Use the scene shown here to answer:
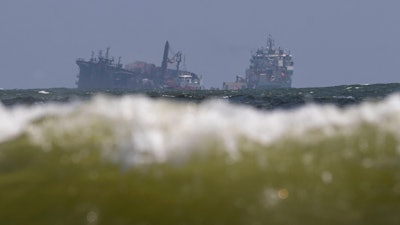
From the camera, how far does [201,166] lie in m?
5.34

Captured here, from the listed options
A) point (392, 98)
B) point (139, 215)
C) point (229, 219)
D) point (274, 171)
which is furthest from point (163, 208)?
point (392, 98)

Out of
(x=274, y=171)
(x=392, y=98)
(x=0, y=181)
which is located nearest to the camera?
(x=274, y=171)

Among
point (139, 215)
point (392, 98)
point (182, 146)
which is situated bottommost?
point (139, 215)

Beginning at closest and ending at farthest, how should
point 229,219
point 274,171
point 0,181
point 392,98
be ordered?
point 229,219 < point 274,171 < point 0,181 < point 392,98

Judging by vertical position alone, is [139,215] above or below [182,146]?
below

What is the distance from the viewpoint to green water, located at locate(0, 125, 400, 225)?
4.87m

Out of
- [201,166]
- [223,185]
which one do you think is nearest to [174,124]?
[201,166]

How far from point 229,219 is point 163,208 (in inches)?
19.1

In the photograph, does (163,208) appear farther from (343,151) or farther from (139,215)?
(343,151)

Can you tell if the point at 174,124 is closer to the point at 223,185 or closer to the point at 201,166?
the point at 201,166

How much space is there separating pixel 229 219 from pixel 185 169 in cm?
68

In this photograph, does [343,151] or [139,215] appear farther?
[343,151]

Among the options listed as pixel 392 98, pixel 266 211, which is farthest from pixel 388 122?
pixel 266 211

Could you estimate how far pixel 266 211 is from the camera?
4812mm
